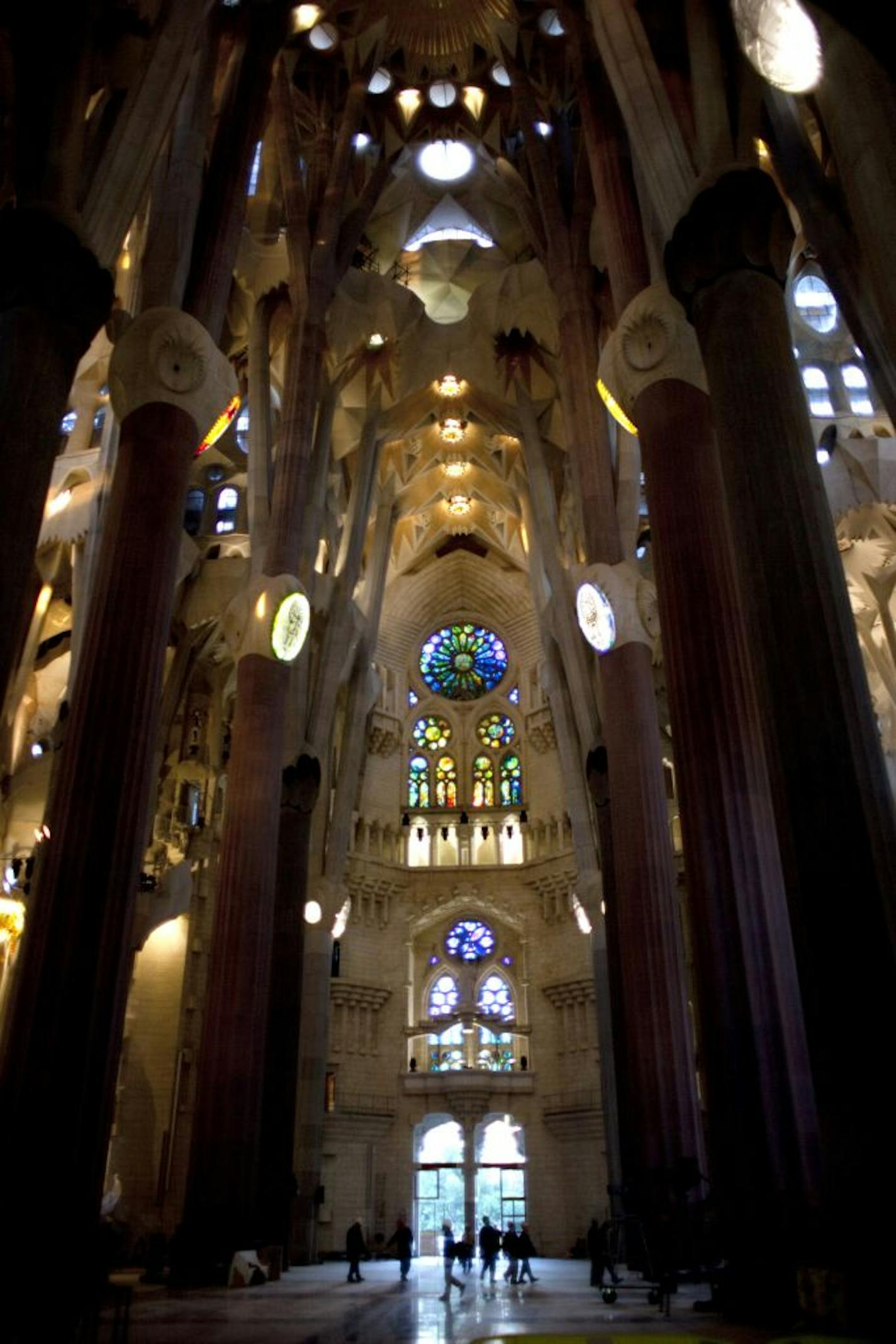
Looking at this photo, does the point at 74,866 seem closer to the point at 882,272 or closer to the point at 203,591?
the point at 882,272

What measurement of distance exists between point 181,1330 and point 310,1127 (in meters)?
14.4

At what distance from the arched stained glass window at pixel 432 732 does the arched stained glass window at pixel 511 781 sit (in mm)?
2170

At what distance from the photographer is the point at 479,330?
25.6 meters

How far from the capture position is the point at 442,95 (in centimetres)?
2425

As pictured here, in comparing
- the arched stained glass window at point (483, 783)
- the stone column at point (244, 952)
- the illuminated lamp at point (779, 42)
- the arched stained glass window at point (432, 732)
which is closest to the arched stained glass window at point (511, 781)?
the arched stained glass window at point (483, 783)

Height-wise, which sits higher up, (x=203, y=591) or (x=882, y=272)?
(x=203, y=591)

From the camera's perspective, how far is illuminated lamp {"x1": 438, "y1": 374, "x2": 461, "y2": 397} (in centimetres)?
2686

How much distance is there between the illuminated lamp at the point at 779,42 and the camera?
322 inches

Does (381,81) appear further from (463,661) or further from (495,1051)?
(495,1051)

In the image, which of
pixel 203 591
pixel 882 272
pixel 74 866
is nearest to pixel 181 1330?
pixel 74 866

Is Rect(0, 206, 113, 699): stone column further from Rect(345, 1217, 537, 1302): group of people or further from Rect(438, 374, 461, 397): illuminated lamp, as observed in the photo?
Rect(438, 374, 461, 397): illuminated lamp

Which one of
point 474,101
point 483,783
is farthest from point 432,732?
point 474,101

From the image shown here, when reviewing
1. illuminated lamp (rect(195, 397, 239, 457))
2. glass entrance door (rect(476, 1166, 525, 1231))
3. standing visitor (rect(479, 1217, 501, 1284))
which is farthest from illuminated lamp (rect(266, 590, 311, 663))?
glass entrance door (rect(476, 1166, 525, 1231))

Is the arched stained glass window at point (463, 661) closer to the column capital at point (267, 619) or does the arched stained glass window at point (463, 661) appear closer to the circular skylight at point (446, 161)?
the circular skylight at point (446, 161)
